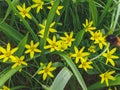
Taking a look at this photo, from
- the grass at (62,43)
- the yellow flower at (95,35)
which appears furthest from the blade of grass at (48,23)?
the yellow flower at (95,35)

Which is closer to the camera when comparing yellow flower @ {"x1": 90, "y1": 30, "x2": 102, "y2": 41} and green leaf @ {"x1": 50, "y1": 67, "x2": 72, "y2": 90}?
green leaf @ {"x1": 50, "y1": 67, "x2": 72, "y2": 90}

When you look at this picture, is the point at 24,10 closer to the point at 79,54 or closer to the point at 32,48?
the point at 32,48

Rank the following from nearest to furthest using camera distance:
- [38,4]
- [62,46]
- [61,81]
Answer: [61,81] < [62,46] < [38,4]

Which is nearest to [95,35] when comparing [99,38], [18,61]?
[99,38]

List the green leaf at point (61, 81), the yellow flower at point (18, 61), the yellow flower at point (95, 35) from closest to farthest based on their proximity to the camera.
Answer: the green leaf at point (61, 81), the yellow flower at point (18, 61), the yellow flower at point (95, 35)

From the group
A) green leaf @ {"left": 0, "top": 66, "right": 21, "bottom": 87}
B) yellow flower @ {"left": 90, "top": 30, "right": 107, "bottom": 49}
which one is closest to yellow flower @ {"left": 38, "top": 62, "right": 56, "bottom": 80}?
green leaf @ {"left": 0, "top": 66, "right": 21, "bottom": 87}

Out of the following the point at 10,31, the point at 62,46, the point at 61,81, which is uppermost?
the point at 10,31

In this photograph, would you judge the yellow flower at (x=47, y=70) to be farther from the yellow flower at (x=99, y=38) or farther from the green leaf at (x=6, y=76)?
the yellow flower at (x=99, y=38)

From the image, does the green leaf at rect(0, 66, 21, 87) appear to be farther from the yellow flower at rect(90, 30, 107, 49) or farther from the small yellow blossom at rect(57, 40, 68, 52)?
the yellow flower at rect(90, 30, 107, 49)

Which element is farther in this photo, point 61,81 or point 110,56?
point 110,56

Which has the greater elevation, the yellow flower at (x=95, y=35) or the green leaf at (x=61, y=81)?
the yellow flower at (x=95, y=35)

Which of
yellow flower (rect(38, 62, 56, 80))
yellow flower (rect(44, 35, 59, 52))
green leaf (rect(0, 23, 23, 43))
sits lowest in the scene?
yellow flower (rect(38, 62, 56, 80))
